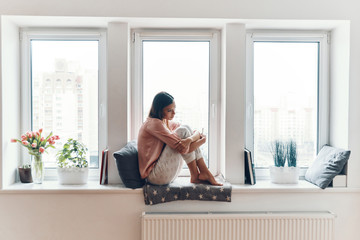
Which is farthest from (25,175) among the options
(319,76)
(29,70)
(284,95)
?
(319,76)

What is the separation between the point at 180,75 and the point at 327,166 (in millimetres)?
1338

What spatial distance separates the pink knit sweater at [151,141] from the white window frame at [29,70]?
0.48 meters

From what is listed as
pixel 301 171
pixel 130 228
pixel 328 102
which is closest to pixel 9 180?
pixel 130 228

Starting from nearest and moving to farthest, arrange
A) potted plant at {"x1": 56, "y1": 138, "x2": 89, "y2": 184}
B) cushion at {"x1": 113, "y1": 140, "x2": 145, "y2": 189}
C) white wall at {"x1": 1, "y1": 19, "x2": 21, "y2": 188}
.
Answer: cushion at {"x1": 113, "y1": 140, "x2": 145, "y2": 189}
white wall at {"x1": 1, "y1": 19, "x2": 21, "y2": 188}
potted plant at {"x1": 56, "y1": 138, "x2": 89, "y2": 184}

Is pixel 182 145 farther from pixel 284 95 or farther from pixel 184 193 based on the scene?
pixel 284 95

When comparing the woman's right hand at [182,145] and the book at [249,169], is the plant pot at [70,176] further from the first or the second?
the book at [249,169]

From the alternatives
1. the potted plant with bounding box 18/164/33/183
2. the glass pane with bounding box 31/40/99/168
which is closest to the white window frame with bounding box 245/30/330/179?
the glass pane with bounding box 31/40/99/168

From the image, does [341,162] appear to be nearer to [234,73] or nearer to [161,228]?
[234,73]

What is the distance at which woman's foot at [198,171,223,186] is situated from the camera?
2.46 metres

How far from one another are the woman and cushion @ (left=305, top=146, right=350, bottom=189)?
762mm

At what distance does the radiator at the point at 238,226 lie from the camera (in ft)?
7.74

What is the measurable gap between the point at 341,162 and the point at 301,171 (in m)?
0.42

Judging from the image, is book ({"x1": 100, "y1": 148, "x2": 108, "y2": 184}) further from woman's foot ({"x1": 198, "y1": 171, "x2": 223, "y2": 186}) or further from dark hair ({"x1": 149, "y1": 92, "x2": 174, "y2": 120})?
woman's foot ({"x1": 198, "y1": 171, "x2": 223, "y2": 186})

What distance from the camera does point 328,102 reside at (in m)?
2.80
